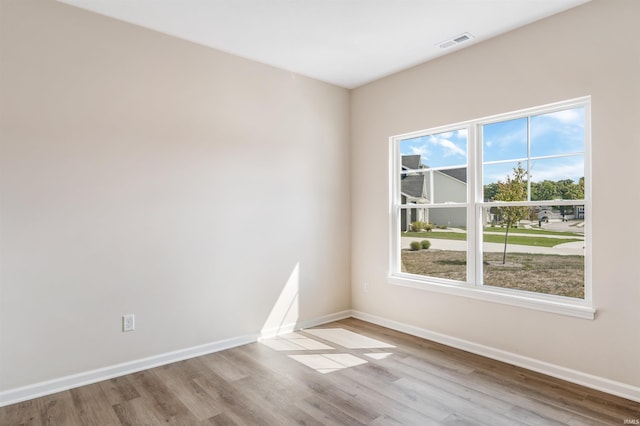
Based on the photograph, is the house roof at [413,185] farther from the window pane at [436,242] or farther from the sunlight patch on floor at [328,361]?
the sunlight patch on floor at [328,361]

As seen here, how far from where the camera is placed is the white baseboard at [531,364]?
2.53 metres

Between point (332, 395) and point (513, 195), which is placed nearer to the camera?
point (332, 395)

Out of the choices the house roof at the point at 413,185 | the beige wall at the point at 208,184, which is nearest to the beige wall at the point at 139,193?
the beige wall at the point at 208,184

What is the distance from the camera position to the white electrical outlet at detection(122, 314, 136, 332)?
2926 mm

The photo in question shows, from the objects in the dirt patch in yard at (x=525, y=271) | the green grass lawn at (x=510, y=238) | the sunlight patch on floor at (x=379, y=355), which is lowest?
the sunlight patch on floor at (x=379, y=355)

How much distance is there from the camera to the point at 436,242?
3844mm

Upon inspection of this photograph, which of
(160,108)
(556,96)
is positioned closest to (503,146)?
(556,96)

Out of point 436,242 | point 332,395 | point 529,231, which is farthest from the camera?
point 436,242

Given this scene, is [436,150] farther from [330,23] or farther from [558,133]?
[330,23]

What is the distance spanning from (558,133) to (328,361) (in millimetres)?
2643

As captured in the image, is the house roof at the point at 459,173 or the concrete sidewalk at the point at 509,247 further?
the house roof at the point at 459,173

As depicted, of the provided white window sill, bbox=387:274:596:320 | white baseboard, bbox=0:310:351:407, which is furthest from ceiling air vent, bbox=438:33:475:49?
white baseboard, bbox=0:310:351:407

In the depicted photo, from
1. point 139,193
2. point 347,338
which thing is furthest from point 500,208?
point 139,193

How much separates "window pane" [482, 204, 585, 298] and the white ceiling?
5.13ft
